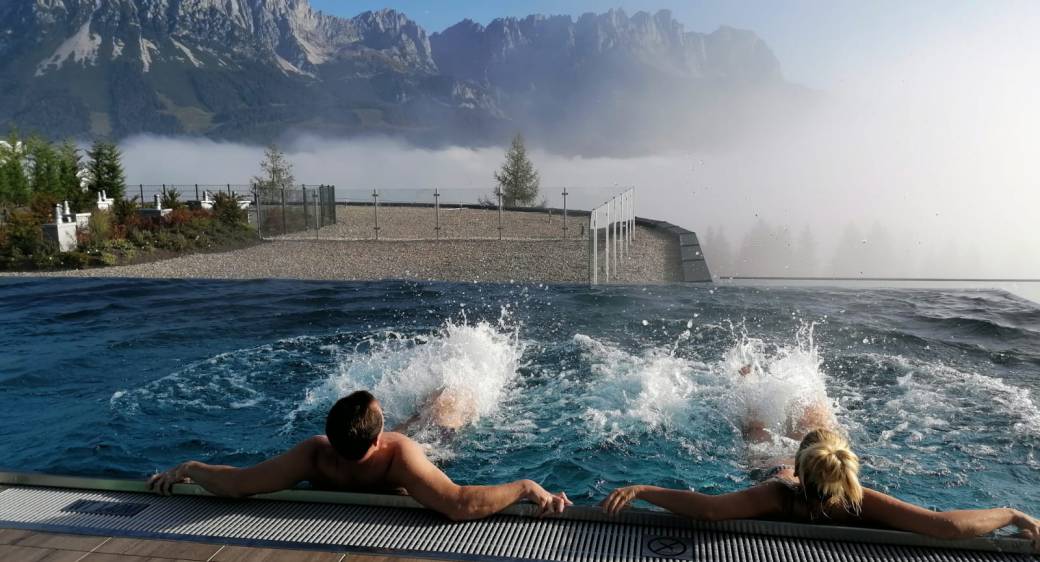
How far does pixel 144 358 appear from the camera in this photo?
7.32 meters

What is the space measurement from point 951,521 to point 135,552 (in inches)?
112

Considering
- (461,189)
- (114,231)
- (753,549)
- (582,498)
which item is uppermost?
(461,189)

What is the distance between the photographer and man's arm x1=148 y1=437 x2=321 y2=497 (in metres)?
3.04

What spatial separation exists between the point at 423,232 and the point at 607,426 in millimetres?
15132

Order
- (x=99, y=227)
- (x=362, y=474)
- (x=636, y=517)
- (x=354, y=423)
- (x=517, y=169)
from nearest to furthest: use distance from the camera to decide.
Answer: (x=636, y=517)
(x=354, y=423)
(x=362, y=474)
(x=99, y=227)
(x=517, y=169)

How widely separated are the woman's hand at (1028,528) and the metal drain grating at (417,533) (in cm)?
8

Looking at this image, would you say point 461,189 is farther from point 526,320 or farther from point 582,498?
point 582,498

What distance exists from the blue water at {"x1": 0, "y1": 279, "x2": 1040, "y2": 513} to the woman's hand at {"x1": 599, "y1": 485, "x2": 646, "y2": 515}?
1.56m

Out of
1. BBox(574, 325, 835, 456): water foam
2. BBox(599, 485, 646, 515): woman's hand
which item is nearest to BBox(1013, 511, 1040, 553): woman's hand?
BBox(599, 485, 646, 515): woman's hand

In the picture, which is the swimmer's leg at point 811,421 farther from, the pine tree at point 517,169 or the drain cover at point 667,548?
the pine tree at point 517,169

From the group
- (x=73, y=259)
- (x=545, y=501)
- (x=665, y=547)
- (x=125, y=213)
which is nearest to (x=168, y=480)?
(x=545, y=501)

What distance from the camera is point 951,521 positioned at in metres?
2.67

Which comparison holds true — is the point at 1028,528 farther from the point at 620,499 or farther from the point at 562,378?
the point at 562,378

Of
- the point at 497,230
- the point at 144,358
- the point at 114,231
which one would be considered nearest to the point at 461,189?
the point at 497,230
